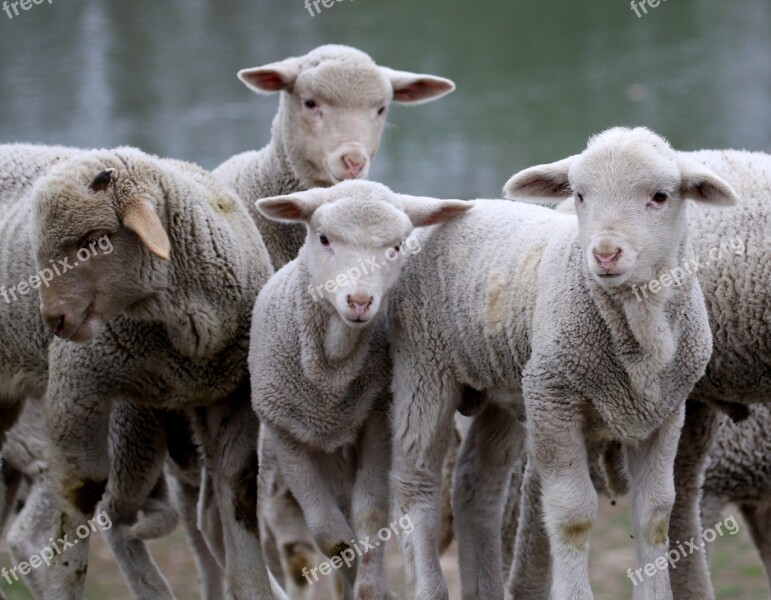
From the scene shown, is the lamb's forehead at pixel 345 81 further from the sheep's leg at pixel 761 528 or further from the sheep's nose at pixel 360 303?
the sheep's leg at pixel 761 528

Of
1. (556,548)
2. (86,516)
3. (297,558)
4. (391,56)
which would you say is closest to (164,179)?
(86,516)

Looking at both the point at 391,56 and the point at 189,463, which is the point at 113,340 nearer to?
the point at 189,463

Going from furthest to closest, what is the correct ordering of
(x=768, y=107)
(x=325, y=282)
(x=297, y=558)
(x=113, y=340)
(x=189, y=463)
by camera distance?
1. (x=768, y=107)
2. (x=297, y=558)
3. (x=189, y=463)
4. (x=113, y=340)
5. (x=325, y=282)

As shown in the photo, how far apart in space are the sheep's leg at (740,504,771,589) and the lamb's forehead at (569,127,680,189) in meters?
2.56

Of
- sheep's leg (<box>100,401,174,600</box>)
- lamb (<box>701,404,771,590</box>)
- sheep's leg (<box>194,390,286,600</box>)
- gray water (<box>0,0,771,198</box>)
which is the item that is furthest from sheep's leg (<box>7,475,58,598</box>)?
gray water (<box>0,0,771,198</box>)

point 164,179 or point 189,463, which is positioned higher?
point 164,179

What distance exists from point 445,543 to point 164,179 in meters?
2.39

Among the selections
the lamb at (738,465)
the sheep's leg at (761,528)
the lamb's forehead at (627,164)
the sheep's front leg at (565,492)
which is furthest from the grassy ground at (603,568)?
Result: the lamb's forehead at (627,164)

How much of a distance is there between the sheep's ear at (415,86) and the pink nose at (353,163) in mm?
620

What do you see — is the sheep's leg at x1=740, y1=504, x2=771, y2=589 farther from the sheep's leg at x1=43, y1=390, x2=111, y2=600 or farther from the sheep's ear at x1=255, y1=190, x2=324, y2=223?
the sheep's leg at x1=43, y1=390, x2=111, y2=600

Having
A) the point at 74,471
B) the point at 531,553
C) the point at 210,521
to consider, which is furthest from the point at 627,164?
the point at 210,521

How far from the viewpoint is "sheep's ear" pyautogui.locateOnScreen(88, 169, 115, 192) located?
5102 mm

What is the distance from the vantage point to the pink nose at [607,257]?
4391mm

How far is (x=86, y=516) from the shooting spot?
229 inches
